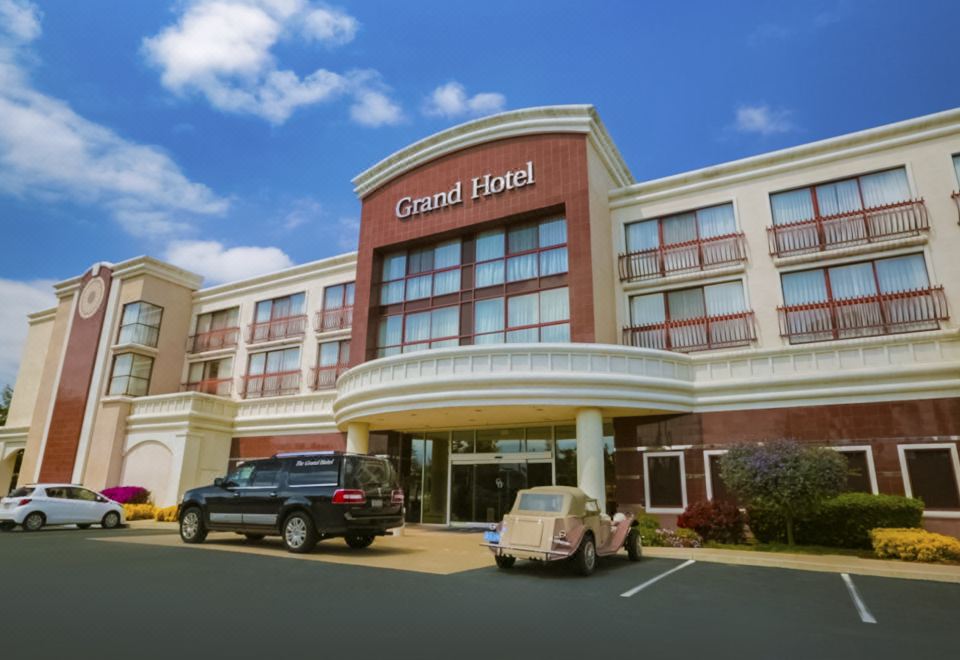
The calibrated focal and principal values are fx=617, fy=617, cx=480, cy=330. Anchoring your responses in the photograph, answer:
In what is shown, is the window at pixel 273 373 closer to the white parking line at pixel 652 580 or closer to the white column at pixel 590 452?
the white column at pixel 590 452

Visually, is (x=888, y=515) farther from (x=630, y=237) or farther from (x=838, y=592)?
(x=630, y=237)

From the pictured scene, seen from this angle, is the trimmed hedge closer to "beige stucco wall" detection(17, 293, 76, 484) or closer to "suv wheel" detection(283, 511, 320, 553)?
"suv wheel" detection(283, 511, 320, 553)

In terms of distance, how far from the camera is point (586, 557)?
1121 centimetres

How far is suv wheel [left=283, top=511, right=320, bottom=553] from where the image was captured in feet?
42.7

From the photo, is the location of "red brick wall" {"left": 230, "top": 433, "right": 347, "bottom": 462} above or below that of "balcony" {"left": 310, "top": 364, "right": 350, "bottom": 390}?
below

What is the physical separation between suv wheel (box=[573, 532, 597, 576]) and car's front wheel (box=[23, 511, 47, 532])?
17928 mm

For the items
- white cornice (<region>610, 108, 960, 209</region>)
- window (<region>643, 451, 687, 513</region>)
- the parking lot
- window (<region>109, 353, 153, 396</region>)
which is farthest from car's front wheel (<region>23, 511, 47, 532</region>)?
white cornice (<region>610, 108, 960, 209</region>)

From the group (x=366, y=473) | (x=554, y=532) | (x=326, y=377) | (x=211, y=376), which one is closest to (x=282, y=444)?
(x=326, y=377)

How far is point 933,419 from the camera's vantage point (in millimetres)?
16828

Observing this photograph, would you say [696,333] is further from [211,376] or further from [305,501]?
[211,376]

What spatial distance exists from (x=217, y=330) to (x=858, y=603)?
33379mm

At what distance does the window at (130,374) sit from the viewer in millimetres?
32250

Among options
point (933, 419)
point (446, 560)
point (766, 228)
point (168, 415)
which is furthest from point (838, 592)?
point (168, 415)

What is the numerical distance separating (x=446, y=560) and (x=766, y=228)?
1615 cm
